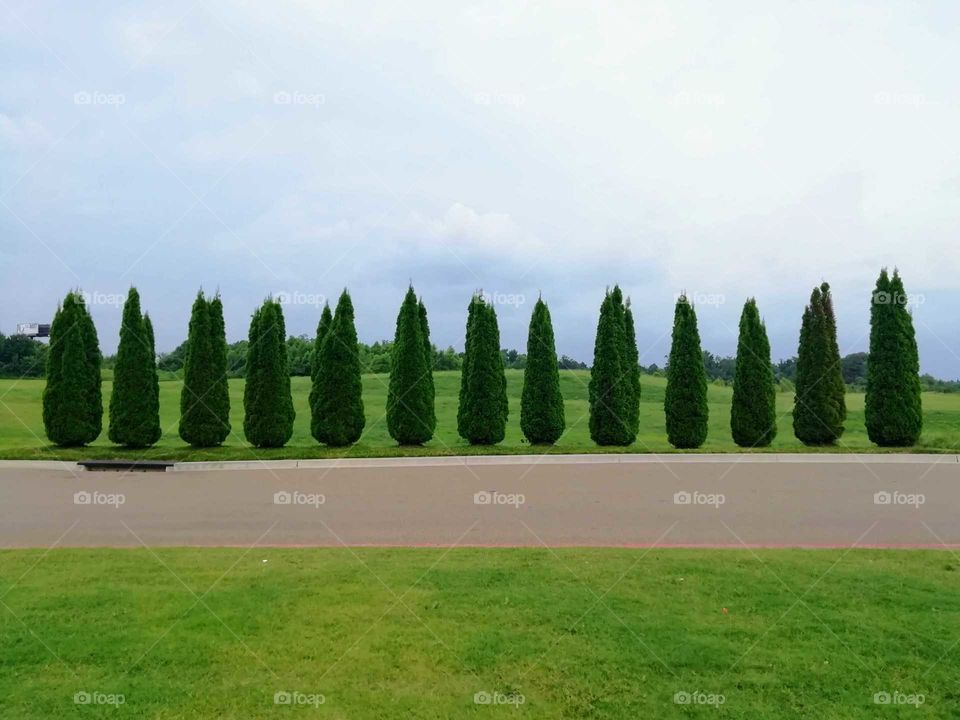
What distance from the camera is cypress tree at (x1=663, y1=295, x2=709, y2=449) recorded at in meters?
20.8

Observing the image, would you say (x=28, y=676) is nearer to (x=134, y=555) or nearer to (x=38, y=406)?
(x=134, y=555)

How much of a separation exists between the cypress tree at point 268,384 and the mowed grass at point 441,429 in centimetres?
73

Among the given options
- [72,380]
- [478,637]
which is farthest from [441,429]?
[478,637]

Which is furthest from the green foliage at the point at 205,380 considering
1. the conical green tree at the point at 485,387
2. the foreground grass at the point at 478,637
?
the foreground grass at the point at 478,637

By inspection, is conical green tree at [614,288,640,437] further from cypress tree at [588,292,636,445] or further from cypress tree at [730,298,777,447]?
cypress tree at [730,298,777,447]

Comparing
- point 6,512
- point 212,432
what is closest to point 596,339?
point 212,432

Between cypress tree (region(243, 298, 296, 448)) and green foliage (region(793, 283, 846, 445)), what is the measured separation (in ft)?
52.0

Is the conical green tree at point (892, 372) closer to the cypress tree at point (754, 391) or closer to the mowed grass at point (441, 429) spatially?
the mowed grass at point (441, 429)

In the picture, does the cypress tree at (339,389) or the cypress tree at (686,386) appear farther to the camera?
the cypress tree at (686,386)

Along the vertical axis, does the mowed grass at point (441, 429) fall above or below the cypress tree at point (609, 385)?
below

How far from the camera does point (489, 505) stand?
10633 mm

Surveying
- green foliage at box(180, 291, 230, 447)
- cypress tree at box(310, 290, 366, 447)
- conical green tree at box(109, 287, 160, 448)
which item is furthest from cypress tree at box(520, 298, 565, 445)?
conical green tree at box(109, 287, 160, 448)

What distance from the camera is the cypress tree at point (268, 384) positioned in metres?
19.8

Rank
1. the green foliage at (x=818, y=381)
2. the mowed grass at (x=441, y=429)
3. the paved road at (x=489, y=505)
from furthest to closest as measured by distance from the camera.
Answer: the green foliage at (x=818, y=381) → the mowed grass at (x=441, y=429) → the paved road at (x=489, y=505)
